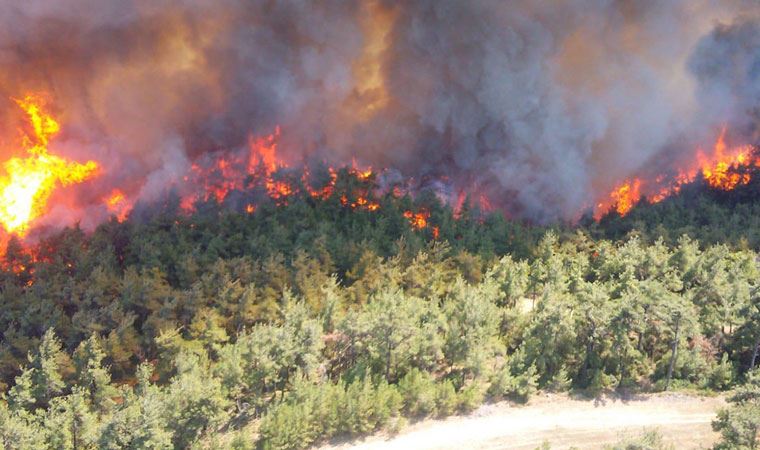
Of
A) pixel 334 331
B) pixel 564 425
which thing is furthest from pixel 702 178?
pixel 334 331

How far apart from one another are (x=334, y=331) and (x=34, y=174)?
53111 millimetres

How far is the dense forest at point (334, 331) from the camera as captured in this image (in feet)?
147

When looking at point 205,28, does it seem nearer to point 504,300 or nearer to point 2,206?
point 2,206

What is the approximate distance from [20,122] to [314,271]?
53.2m

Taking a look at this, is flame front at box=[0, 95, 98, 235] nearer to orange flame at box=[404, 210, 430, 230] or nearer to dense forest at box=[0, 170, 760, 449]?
dense forest at box=[0, 170, 760, 449]

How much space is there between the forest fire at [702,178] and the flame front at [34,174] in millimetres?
72661

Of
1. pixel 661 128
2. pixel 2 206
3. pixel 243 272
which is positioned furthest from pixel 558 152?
pixel 2 206

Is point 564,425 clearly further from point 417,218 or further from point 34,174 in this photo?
point 34,174

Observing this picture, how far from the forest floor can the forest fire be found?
42.0 meters

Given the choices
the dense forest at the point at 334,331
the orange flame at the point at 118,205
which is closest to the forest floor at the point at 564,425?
the dense forest at the point at 334,331

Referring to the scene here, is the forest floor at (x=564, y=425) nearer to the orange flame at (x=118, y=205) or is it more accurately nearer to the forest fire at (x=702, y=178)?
the forest fire at (x=702, y=178)

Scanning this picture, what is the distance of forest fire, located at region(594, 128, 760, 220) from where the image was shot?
8712 centimetres

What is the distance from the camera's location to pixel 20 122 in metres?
85.8

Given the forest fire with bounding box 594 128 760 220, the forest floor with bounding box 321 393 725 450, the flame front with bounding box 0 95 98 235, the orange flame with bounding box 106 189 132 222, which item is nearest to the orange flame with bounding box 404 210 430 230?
the forest fire with bounding box 594 128 760 220
